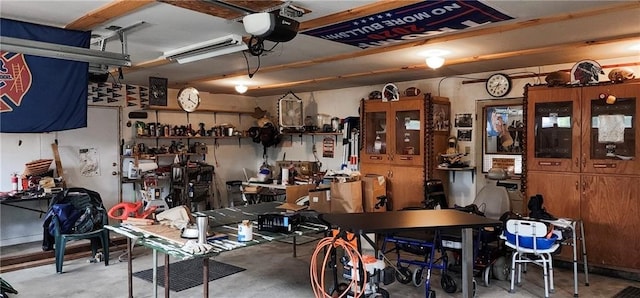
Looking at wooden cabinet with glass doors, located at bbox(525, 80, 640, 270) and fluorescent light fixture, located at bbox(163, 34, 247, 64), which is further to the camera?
wooden cabinet with glass doors, located at bbox(525, 80, 640, 270)

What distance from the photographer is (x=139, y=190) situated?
7719 millimetres

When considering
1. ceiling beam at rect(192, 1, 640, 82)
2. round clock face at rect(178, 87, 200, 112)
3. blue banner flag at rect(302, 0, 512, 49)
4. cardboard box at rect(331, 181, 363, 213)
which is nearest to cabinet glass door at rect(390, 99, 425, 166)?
cardboard box at rect(331, 181, 363, 213)

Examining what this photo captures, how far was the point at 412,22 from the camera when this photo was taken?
3531mm

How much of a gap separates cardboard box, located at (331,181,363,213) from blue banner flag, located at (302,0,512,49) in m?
2.02

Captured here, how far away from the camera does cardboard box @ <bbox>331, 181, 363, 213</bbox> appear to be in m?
5.65

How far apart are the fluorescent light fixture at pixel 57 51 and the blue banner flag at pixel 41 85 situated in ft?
0.31

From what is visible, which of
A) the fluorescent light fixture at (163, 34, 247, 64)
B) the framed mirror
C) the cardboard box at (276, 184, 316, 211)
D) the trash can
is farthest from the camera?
the trash can

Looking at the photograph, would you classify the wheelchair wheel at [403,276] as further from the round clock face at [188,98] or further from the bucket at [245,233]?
the round clock face at [188,98]

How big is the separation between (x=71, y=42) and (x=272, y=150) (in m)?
5.78

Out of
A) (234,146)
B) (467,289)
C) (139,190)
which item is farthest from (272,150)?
(467,289)

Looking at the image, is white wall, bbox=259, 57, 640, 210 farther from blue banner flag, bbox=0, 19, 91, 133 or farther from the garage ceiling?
blue banner flag, bbox=0, 19, 91, 133

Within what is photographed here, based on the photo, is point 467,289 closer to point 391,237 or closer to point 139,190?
point 391,237

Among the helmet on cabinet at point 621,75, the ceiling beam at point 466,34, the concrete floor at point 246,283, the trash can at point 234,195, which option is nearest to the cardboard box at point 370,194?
the concrete floor at point 246,283

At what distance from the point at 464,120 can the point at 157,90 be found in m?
4.49
